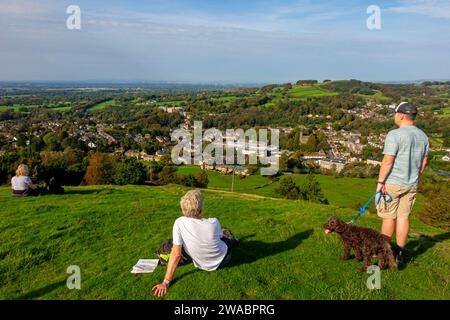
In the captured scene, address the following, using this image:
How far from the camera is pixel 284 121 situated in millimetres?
120875

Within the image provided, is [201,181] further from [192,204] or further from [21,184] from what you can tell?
[192,204]

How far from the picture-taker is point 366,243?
5.69m

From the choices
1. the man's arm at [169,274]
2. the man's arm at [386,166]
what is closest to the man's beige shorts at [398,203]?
the man's arm at [386,166]

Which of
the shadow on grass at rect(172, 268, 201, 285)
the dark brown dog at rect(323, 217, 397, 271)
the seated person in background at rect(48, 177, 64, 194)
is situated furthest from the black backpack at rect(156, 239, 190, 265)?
the seated person in background at rect(48, 177, 64, 194)

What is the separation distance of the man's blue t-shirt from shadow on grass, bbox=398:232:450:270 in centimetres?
171

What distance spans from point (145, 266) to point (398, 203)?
4.82 meters

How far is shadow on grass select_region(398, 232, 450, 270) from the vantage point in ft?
21.8

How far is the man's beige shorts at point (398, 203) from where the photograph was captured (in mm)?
5859

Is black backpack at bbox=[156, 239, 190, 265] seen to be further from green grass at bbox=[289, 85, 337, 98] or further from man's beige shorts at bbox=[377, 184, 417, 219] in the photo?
green grass at bbox=[289, 85, 337, 98]

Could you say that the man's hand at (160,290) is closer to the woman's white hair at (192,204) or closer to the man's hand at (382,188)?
the woman's white hair at (192,204)

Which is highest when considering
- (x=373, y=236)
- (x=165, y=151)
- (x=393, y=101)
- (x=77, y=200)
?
(x=393, y=101)

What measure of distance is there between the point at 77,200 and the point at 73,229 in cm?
435
